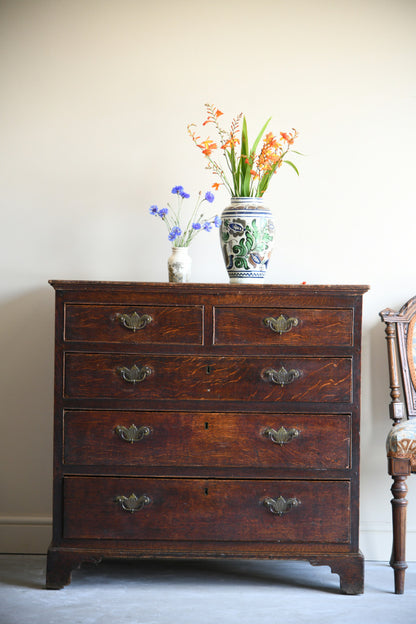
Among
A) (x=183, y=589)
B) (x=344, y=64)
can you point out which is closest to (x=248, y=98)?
(x=344, y=64)

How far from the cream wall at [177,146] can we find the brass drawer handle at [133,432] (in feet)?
2.29

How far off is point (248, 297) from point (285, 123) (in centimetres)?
99

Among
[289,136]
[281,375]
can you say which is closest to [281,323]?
[281,375]

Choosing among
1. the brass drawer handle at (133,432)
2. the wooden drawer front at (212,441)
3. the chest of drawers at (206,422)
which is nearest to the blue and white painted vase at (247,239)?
the chest of drawers at (206,422)

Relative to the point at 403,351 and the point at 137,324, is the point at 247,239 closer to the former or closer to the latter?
the point at 137,324

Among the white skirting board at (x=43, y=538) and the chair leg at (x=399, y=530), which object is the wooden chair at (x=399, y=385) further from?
the white skirting board at (x=43, y=538)

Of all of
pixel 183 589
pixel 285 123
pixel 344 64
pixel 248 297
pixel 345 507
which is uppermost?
pixel 344 64

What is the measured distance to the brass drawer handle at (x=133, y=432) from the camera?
242 cm

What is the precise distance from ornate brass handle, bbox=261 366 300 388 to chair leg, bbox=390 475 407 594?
1.75ft

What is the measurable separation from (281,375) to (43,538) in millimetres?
1351

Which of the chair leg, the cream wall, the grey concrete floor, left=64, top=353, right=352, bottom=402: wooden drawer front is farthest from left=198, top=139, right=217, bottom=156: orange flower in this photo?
the grey concrete floor

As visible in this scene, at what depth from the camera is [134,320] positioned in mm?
2420

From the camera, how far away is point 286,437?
2.42 m

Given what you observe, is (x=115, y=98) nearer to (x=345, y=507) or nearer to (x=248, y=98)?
(x=248, y=98)
